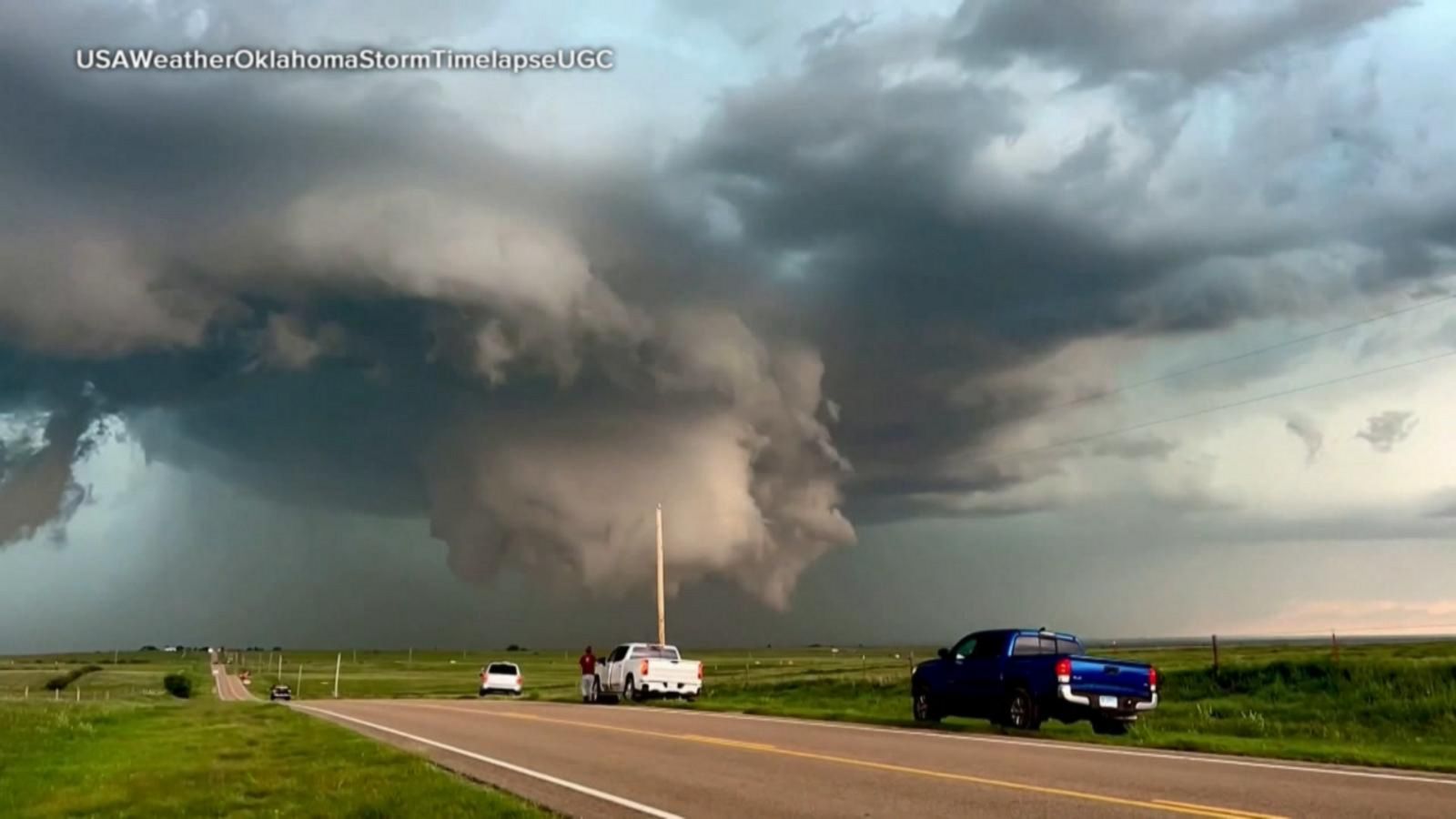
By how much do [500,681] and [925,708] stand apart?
125 ft

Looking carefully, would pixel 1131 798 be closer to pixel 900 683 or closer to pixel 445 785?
pixel 445 785

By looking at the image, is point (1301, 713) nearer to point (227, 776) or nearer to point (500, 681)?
point (227, 776)

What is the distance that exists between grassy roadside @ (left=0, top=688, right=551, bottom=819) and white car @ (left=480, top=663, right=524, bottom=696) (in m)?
31.3

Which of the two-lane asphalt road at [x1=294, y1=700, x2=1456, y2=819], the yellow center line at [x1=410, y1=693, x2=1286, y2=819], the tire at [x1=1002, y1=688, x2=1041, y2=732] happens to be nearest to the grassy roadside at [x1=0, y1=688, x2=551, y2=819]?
the two-lane asphalt road at [x1=294, y1=700, x2=1456, y2=819]

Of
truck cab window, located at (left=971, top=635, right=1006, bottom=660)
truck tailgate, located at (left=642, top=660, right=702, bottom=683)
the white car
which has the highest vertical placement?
truck cab window, located at (left=971, top=635, right=1006, bottom=660)

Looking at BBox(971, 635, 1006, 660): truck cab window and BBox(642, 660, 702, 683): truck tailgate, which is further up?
BBox(971, 635, 1006, 660): truck cab window

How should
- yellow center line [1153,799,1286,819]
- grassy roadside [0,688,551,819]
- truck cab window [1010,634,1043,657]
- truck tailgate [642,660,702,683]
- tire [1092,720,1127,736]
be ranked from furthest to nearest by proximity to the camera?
truck tailgate [642,660,702,683]
truck cab window [1010,634,1043,657]
tire [1092,720,1127,736]
grassy roadside [0,688,551,819]
yellow center line [1153,799,1286,819]

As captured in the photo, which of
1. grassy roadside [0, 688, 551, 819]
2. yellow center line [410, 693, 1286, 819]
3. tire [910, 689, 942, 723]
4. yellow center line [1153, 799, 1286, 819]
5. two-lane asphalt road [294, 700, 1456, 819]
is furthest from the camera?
tire [910, 689, 942, 723]

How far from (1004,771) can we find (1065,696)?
7298mm

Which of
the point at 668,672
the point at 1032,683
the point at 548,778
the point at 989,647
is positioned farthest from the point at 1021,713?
the point at 668,672

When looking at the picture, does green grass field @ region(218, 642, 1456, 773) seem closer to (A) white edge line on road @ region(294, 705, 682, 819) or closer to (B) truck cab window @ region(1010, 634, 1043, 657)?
(B) truck cab window @ region(1010, 634, 1043, 657)

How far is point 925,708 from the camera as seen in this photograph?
2650cm

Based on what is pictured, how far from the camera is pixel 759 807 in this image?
1285 cm

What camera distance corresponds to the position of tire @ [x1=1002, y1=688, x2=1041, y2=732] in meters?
23.3
